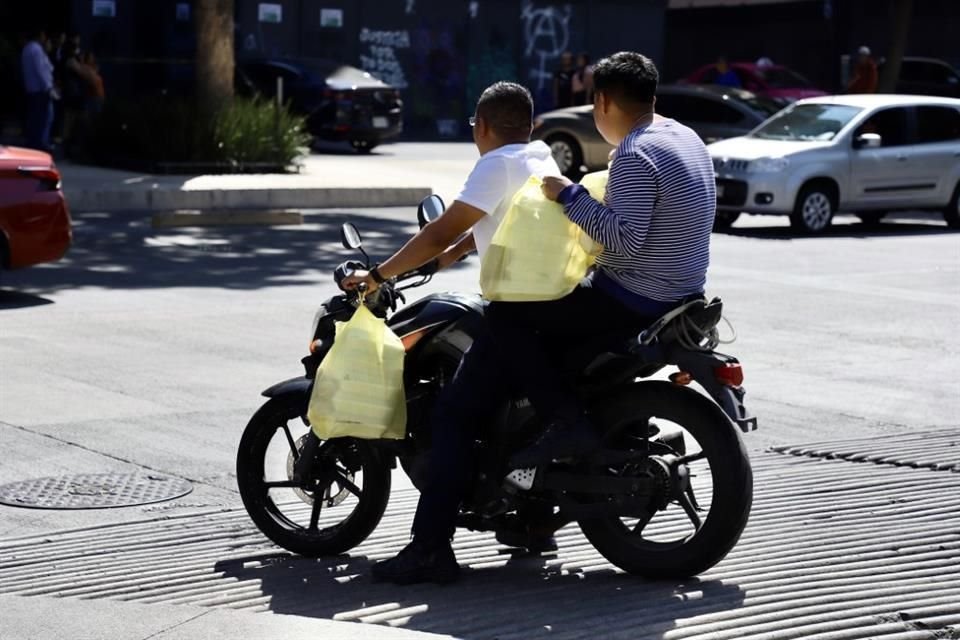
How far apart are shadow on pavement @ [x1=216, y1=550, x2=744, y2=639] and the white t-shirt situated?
108 cm

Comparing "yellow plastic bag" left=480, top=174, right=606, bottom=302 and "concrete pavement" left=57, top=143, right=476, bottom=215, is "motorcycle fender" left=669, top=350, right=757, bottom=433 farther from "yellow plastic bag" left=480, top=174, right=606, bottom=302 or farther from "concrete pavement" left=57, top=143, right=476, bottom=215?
"concrete pavement" left=57, top=143, right=476, bottom=215

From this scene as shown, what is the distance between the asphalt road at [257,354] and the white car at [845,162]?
1.74m

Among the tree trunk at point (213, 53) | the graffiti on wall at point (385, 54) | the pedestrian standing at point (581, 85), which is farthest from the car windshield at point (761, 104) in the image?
the graffiti on wall at point (385, 54)

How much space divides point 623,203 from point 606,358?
51 centimetres

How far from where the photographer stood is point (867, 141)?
2017 centimetres

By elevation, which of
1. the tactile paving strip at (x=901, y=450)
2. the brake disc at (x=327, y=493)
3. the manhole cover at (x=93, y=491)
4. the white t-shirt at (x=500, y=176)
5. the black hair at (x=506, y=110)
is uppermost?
the black hair at (x=506, y=110)

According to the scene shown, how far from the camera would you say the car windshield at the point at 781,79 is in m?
33.3

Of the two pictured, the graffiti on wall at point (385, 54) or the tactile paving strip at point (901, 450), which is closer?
the tactile paving strip at point (901, 450)

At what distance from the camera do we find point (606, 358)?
549 cm

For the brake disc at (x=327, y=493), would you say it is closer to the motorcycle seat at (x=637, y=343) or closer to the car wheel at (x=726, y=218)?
the motorcycle seat at (x=637, y=343)

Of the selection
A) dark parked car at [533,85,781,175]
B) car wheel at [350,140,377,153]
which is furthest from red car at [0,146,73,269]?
car wheel at [350,140,377,153]

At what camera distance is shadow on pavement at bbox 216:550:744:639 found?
16.6ft

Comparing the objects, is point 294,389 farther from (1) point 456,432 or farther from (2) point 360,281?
(1) point 456,432

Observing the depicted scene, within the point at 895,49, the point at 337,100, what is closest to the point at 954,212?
the point at 895,49
